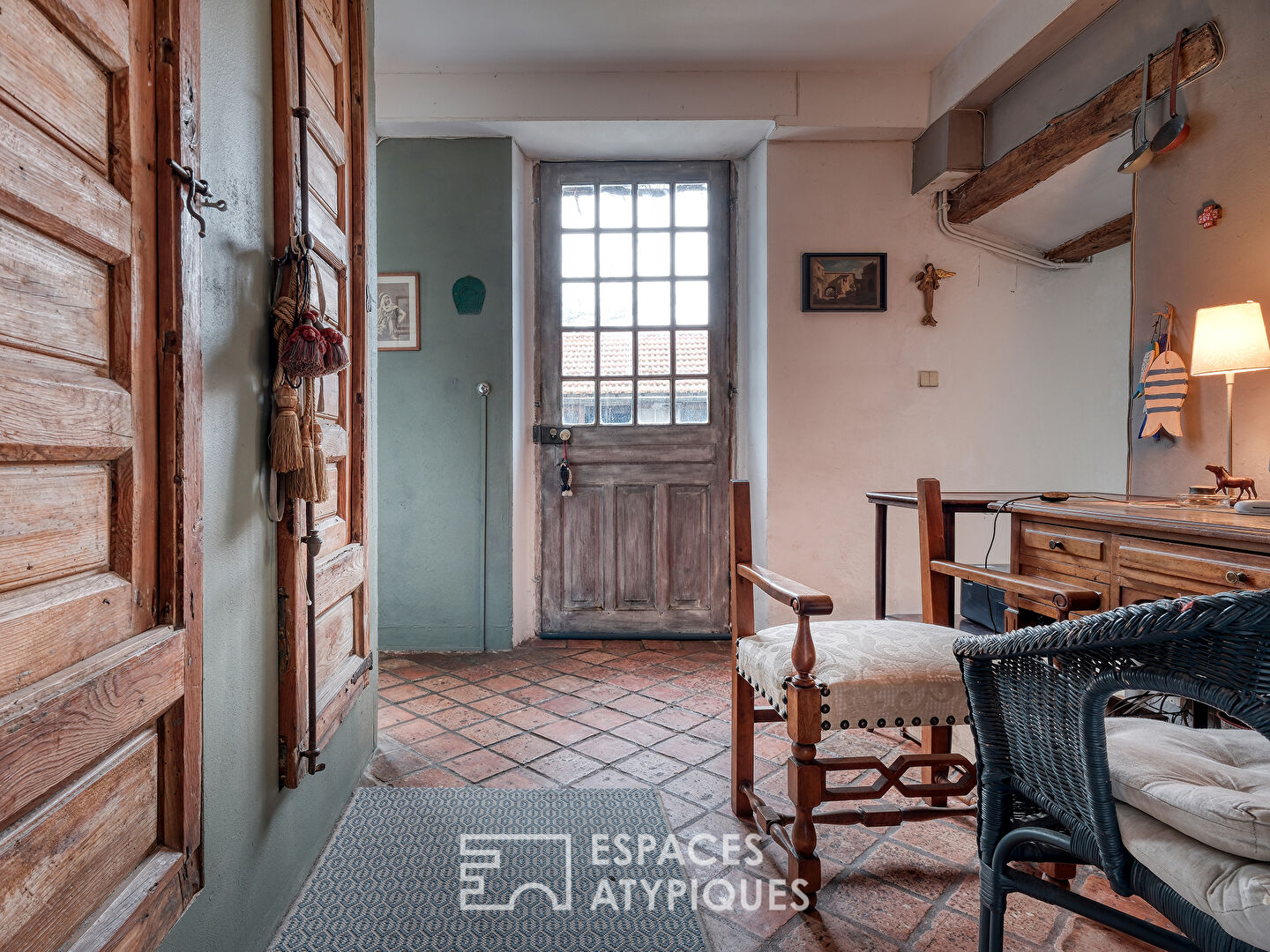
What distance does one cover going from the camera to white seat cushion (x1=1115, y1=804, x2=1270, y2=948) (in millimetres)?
778

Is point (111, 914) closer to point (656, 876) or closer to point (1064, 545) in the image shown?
point (656, 876)

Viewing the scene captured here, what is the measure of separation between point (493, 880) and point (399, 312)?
2.89 meters

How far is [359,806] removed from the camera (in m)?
2.04

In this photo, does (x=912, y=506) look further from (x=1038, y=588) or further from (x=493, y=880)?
(x=493, y=880)

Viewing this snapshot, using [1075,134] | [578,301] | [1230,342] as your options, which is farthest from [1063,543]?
[578,301]

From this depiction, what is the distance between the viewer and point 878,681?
157cm

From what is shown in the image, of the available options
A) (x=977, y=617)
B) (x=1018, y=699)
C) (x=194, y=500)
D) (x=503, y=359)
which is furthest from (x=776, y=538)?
(x=194, y=500)

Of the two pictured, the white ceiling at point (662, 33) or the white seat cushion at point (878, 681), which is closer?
the white seat cushion at point (878, 681)

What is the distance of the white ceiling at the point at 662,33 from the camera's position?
310 centimetres

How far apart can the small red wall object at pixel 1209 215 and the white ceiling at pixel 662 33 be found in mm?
1431

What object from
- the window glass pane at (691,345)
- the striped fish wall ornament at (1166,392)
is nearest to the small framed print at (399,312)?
the window glass pane at (691,345)

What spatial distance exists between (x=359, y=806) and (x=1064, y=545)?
6.86ft

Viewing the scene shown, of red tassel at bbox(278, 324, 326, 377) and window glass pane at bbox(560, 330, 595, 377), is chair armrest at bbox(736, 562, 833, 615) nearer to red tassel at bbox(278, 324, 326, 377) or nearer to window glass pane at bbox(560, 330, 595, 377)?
red tassel at bbox(278, 324, 326, 377)

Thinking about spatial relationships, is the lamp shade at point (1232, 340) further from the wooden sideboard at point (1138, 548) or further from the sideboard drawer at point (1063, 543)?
the sideboard drawer at point (1063, 543)
